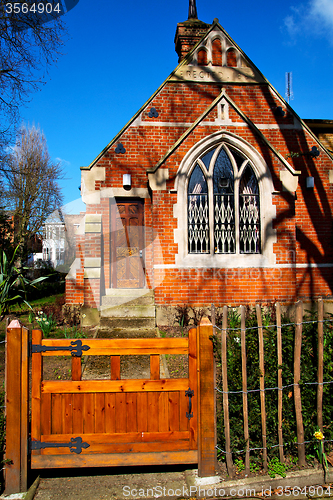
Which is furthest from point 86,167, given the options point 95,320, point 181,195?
point 95,320

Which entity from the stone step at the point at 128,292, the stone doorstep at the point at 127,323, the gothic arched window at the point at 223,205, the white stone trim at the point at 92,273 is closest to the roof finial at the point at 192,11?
the gothic arched window at the point at 223,205

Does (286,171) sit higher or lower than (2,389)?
higher

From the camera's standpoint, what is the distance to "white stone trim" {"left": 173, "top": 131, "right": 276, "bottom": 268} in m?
8.22

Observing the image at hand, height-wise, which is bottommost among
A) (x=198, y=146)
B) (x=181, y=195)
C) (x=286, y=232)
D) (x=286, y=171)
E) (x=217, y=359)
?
(x=217, y=359)

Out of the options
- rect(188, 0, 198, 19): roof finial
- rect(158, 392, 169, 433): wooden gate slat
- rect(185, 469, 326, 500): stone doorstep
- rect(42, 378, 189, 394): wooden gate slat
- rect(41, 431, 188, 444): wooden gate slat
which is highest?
rect(188, 0, 198, 19): roof finial

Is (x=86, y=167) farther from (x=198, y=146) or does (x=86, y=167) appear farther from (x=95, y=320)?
(x=95, y=320)

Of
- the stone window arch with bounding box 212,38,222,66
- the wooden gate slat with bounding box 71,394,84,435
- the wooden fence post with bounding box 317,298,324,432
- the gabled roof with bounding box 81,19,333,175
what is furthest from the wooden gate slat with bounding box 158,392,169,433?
the stone window arch with bounding box 212,38,222,66

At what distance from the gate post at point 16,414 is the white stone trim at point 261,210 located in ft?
17.7

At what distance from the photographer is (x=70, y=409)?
10.3 feet

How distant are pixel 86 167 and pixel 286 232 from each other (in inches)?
211

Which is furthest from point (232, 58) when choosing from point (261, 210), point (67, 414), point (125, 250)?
point (67, 414)

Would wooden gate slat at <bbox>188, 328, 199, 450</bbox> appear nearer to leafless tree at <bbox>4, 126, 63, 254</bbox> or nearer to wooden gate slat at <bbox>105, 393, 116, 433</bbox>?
wooden gate slat at <bbox>105, 393, 116, 433</bbox>

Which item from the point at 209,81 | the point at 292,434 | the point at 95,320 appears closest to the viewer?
the point at 292,434

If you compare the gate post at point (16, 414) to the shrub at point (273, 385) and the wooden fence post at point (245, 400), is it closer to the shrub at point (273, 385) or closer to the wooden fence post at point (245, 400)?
the shrub at point (273, 385)
